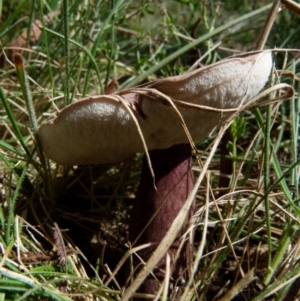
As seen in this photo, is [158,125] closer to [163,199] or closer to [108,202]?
[163,199]

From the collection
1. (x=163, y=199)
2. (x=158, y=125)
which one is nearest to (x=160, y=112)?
(x=158, y=125)

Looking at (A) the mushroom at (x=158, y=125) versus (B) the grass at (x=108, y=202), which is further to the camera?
(B) the grass at (x=108, y=202)

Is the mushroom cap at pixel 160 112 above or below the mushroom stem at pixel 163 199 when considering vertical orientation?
above

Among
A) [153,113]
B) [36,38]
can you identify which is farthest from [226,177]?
[36,38]

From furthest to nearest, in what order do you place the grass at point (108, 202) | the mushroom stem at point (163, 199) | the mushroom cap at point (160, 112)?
the mushroom stem at point (163, 199) → the grass at point (108, 202) → the mushroom cap at point (160, 112)

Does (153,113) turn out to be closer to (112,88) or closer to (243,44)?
(112,88)

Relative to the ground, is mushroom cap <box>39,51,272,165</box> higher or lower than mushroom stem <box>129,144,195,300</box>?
higher

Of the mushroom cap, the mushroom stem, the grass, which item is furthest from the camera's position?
the mushroom stem
